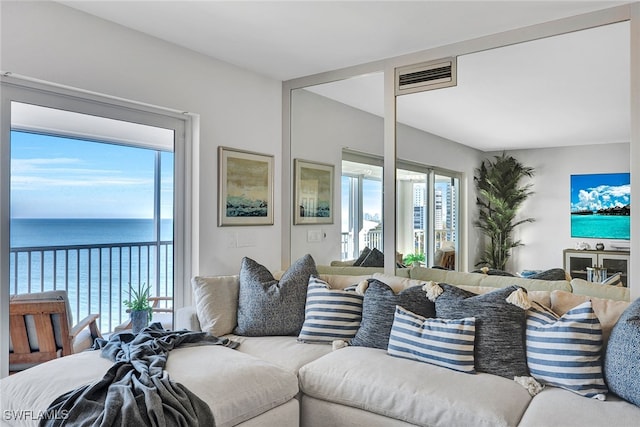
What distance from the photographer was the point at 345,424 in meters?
2.21

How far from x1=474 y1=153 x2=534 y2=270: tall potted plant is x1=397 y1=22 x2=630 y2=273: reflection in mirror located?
1.8 inches

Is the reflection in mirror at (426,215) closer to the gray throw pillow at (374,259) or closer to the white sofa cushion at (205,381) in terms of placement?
the gray throw pillow at (374,259)

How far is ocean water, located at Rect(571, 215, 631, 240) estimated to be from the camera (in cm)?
253

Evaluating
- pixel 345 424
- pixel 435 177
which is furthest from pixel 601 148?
pixel 345 424

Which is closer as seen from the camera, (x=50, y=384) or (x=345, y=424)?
(x=50, y=384)

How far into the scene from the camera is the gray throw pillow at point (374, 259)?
3442 mm

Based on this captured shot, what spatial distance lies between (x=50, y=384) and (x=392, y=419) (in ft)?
4.97

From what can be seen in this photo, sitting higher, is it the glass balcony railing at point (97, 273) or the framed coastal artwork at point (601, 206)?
the framed coastal artwork at point (601, 206)

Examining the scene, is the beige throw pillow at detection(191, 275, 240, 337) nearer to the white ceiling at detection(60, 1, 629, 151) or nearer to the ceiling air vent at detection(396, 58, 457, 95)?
the white ceiling at detection(60, 1, 629, 151)

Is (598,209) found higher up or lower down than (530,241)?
higher up

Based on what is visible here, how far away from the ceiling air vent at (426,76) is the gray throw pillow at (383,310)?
56.5 inches

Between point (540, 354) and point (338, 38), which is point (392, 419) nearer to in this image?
point (540, 354)

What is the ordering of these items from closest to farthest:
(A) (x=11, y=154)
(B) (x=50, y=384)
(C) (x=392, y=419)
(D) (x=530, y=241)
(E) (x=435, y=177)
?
(B) (x=50, y=384) < (C) (x=392, y=419) < (A) (x=11, y=154) < (D) (x=530, y=241) < (E) (x=435, y=177)

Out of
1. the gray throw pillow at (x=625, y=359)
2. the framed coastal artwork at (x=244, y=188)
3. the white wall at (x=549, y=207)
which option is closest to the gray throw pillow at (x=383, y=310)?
the white wall at (x=549, y=207)
